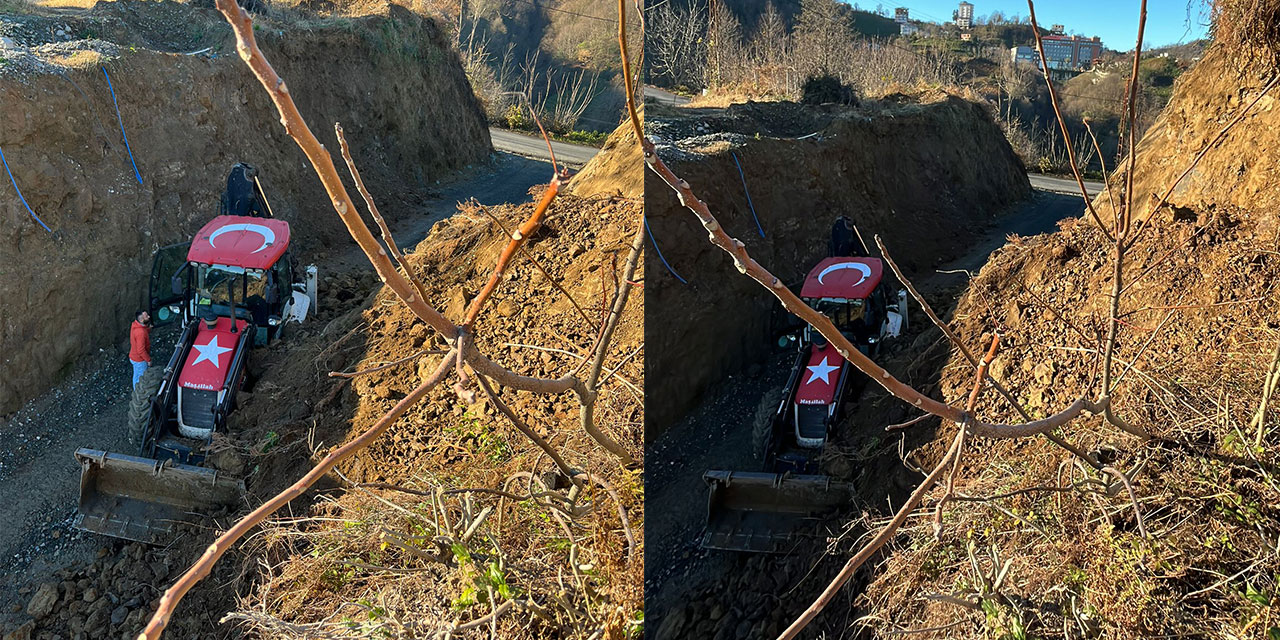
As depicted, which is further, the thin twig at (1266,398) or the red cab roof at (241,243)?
the red cab roof at (241,243)

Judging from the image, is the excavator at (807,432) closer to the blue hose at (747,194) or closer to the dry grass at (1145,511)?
the dry grass at (1145,511)

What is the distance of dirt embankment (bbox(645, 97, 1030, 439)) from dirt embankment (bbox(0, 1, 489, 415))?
7205mm

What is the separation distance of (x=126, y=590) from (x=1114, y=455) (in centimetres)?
817

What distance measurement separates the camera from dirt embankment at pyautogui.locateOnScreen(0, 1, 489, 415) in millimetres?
10164

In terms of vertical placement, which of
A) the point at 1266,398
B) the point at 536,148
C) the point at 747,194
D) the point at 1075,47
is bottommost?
the point at 536,148

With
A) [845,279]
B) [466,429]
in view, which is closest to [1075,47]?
[845,279]

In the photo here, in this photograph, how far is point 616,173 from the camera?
1127cm

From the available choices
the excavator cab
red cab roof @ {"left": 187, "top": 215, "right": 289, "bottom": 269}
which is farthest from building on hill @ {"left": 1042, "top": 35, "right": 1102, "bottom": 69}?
red cab roof @ {"left": 187, "top": 215, "right": 289, "bottom": 269}

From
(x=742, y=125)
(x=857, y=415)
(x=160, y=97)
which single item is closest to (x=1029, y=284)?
(x=857, y=415)

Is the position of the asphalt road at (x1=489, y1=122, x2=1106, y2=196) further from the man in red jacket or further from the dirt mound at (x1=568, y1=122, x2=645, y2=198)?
the man in red jacket

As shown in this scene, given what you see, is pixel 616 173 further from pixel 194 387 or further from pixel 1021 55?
pixel 1021 55

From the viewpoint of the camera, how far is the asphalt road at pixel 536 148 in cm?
2512

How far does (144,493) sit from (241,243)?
279cm

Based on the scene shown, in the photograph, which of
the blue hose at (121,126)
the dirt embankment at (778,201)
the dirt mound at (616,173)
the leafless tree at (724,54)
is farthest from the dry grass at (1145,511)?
the leafless tree at (724,54)
